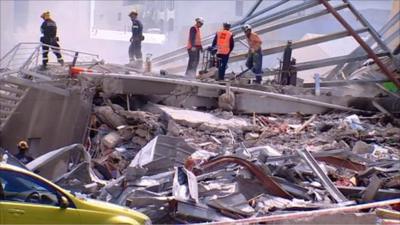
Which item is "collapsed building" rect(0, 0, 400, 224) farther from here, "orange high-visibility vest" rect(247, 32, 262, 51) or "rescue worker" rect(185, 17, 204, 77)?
"orange high-visibility vest" rect(247, 32, 262, 51)

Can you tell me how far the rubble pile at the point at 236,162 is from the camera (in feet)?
33.2

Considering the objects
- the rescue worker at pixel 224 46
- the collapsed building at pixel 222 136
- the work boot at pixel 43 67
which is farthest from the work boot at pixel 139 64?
the rescue worker at pixel 224 46

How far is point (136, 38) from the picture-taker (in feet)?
70.5

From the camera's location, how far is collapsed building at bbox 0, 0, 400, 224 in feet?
33.6

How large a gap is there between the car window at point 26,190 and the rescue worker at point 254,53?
11668 millimetres

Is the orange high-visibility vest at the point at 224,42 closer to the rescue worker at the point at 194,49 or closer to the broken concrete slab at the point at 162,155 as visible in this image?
the rescue worker at the point at 194,49

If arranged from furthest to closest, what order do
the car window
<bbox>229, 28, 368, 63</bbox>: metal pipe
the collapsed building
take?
<bbox>229, 28, 368, 63</bbox>: metal pipe < the collapsed building < the car window

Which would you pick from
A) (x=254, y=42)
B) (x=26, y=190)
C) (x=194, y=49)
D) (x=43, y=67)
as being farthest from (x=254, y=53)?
(x=26, y=190)

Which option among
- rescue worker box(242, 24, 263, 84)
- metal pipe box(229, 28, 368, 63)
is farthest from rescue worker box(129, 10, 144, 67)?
rescue worker box(242, 24, 263, 84)

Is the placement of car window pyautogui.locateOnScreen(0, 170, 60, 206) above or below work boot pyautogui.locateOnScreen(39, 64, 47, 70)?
below

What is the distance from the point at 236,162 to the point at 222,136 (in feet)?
14.5

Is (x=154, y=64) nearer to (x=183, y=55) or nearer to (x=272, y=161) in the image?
(x=183, y=55)

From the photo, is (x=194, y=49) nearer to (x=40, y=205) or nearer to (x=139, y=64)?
(x=139, y=64)

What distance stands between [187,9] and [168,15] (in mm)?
1640
